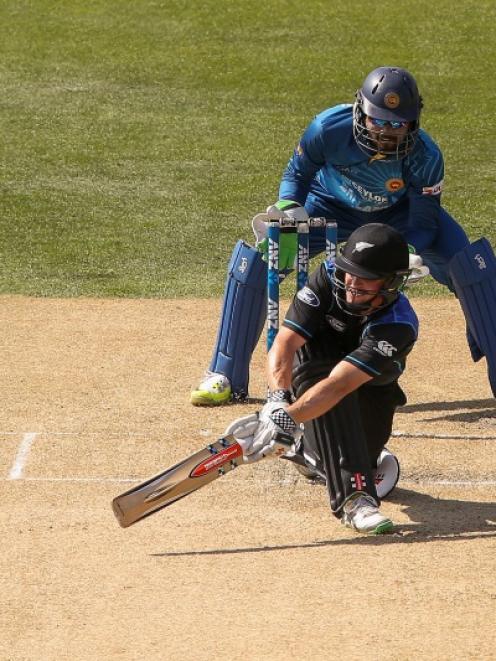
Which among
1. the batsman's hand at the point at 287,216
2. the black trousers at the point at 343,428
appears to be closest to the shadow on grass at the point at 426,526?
the black trousers at the point at 343,428

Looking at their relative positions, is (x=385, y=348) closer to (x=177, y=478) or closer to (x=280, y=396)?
(x=280, y=396)

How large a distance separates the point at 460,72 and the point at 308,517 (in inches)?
450

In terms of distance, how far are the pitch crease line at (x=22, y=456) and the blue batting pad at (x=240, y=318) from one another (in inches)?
53.8

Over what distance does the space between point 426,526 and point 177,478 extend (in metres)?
1.23

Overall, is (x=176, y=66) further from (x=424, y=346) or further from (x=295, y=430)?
(x=295, y=430)

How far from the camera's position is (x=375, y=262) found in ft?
20.3

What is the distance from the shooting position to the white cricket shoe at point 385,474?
675 centimetres

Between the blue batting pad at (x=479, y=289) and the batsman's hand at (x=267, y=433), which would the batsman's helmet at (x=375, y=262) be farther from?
the blue batting pad at (x=479, y=289)

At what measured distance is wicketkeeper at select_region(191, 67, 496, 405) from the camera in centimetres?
768

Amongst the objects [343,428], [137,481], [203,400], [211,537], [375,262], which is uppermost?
[375,262]

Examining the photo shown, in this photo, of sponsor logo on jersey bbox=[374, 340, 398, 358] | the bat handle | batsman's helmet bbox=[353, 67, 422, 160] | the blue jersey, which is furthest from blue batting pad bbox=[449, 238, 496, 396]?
the bat handle

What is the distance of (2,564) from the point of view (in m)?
5.90

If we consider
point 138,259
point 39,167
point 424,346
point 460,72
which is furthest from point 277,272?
point 460,72

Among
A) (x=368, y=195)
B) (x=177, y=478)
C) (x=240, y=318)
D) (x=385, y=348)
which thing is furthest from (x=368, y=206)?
(x=177, y=478)
